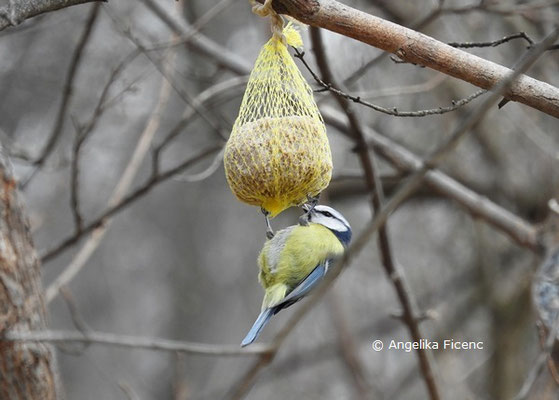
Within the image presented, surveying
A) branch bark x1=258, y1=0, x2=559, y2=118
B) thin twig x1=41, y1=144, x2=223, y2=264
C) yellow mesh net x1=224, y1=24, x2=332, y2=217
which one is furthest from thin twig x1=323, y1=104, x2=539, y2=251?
branch bark x1=258, y1=0, x2=559, y2=118

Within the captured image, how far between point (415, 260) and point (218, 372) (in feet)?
8.91

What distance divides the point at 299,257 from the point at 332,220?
290 millimetres

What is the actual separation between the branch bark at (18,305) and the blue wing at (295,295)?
0.77 metres

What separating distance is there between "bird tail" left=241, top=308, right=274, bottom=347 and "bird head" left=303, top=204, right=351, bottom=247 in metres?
0.47

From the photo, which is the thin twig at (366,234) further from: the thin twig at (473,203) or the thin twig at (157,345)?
the thin twig at (473,203)

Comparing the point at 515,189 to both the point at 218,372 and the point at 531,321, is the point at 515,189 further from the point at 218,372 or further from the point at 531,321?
the point at 218,372

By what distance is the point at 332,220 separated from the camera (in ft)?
9.89

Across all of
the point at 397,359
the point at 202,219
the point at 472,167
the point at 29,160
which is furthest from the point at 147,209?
the point at 29,160

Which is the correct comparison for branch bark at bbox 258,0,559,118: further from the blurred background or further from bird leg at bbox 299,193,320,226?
the blurred background

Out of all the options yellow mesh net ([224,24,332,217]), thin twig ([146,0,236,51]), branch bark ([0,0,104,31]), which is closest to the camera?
branch bark ([0,0,104,31])

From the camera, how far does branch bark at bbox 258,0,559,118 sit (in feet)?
6.13

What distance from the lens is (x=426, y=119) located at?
6324mm

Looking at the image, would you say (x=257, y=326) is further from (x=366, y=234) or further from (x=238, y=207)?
(x=238, y=207)

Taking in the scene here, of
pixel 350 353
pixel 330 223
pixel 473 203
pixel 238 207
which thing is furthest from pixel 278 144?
pixel 238 207
